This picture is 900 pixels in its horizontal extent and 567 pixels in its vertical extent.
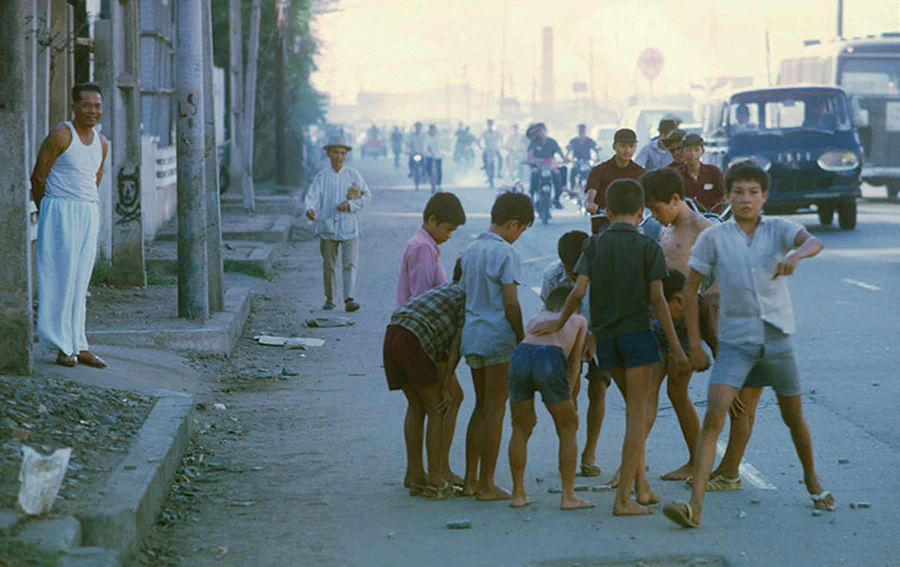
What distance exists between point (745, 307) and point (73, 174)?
4873mm

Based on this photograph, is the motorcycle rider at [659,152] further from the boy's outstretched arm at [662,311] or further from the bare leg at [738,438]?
the boy's outstretched arm at [662,311]

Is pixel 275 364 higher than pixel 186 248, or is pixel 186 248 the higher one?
pixel 186 248

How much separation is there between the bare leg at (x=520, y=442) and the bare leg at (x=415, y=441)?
57 cm

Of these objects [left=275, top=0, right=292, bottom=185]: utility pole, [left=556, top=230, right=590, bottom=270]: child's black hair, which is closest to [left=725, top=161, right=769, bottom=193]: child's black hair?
[left=556, top=230, right=590, bottom=270]: child's black hair

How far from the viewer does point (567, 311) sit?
6852mm

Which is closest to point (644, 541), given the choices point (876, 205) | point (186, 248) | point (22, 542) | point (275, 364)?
point (22, 542)

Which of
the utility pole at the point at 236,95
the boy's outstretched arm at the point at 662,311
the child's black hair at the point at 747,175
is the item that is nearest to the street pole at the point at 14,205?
the boy's outstretched arm at the point at 662,311

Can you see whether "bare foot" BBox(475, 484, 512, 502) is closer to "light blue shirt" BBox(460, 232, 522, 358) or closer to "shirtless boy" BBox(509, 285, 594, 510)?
"shirtless boy" BBox(509, 285, 594, 510)

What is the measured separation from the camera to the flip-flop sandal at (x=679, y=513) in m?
6.56

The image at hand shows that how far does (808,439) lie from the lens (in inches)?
276

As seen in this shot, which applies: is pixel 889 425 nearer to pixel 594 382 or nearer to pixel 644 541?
pixel 594 382

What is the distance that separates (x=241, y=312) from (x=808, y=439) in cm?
785

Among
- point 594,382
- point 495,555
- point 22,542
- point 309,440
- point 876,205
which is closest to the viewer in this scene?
point 22,542

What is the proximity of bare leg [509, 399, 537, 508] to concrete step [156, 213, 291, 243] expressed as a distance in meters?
14.4
